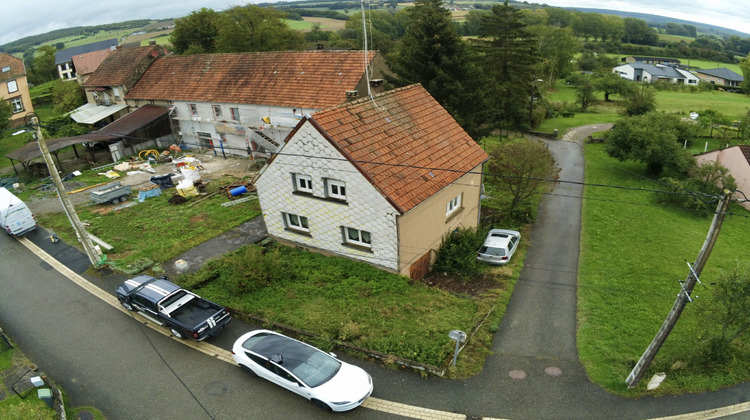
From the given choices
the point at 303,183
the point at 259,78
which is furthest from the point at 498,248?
the point at 259,78

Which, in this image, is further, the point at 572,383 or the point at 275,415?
the point at 572,383

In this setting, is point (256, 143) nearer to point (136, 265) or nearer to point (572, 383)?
point (136, 265)

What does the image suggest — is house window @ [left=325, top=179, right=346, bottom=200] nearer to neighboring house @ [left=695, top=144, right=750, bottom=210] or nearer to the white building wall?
the white building wall

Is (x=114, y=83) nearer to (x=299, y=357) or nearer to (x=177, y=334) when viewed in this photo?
(x=177, y=334)

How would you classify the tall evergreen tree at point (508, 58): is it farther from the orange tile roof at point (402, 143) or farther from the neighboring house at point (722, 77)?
the neighboring house at point (722, 77)

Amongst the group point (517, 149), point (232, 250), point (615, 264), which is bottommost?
point (615, 264)

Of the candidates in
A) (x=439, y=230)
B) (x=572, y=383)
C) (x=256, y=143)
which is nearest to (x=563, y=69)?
(x=256, y=143)
